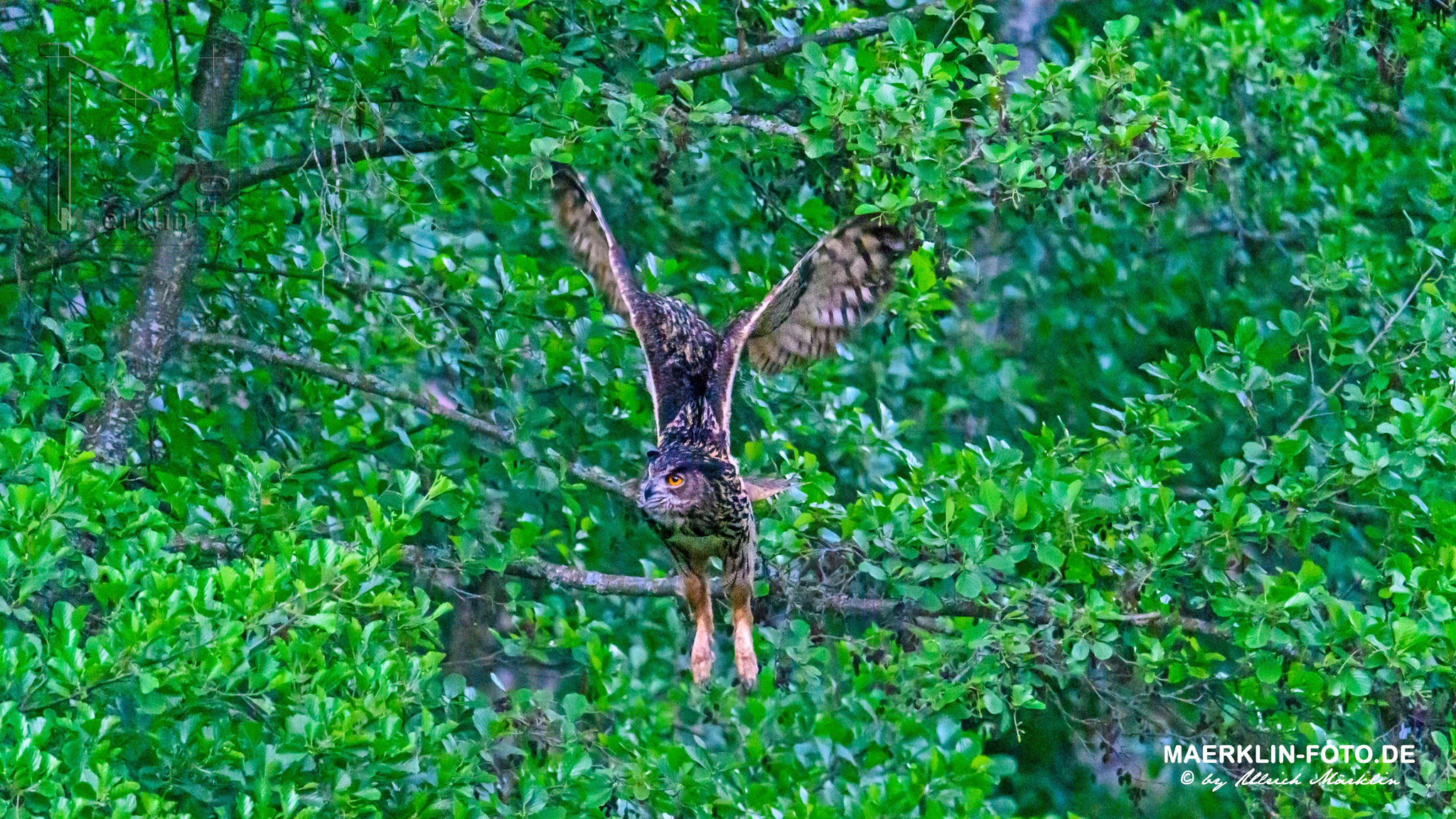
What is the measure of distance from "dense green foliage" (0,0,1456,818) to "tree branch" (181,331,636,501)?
0.12 feet

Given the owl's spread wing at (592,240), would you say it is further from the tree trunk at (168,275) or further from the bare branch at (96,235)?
the bare branch at (96,235)

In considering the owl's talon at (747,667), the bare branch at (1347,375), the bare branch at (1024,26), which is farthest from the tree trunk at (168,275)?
the bare branch at (1024,26)

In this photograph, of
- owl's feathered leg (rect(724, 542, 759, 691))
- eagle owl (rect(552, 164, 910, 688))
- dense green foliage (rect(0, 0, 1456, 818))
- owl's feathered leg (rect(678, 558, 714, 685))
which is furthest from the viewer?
owl's feathered leg (rect(678, 558, 714, 685))

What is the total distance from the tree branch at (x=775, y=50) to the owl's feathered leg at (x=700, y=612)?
1.44 m

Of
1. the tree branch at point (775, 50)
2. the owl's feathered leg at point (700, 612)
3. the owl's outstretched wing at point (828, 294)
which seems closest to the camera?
the owl's outstretched wing at point (828, 294)

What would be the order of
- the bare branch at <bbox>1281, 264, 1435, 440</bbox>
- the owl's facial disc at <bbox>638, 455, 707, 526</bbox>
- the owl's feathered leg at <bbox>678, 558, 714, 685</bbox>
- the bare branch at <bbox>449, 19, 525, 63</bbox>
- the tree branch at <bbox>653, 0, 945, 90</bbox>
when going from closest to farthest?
the owl's facial disc at <bbox>638, 455, 707, 526</bbox> < the owl's feathered leg at <bbox>678, 558, 714, 685</bbox> < the bare branch at <bbox>449, 19, 525, 63</bbox> < the tree branch at <bbox>653, 0, 945, 90</bbox> < the bare branch at <bbox>1281, 264, 1435, 440</bbox>

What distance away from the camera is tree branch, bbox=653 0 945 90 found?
18.7 feet

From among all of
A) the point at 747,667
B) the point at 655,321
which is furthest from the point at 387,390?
the point at 747,667

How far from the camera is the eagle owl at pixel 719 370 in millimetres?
5070

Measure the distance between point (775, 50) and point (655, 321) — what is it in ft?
3.00

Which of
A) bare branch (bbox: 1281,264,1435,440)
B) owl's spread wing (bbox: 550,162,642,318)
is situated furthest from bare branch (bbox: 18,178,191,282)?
bare branch (bbox: 1281,264,1435,440)

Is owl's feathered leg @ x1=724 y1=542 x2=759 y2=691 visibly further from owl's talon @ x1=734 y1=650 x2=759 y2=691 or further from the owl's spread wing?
the owl's spread wing

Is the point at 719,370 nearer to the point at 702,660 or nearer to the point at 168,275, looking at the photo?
the point at 702,660

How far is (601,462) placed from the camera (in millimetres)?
6449
